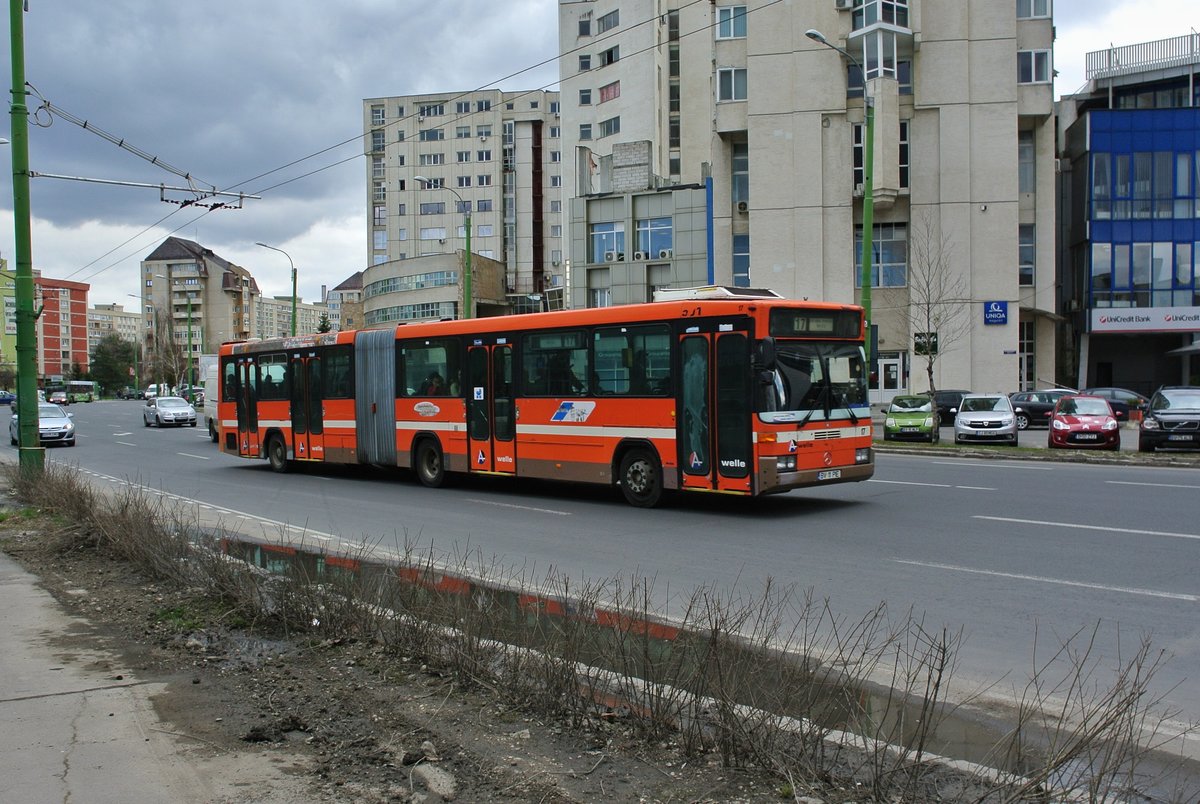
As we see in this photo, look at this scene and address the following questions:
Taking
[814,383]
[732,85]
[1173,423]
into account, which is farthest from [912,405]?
[732,85]

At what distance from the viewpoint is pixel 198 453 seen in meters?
28.3

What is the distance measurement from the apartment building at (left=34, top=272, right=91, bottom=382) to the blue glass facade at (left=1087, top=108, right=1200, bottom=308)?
14872 centimetres

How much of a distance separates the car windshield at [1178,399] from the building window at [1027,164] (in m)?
30.4

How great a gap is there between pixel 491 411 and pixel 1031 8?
44636 mm

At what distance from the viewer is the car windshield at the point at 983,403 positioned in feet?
86.7

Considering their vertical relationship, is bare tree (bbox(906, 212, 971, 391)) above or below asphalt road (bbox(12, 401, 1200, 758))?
above

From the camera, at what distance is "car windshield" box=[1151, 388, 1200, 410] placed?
71.0 feet

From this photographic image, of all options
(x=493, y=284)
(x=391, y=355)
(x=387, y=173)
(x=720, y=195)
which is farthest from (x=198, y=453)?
(x=387, y=173)

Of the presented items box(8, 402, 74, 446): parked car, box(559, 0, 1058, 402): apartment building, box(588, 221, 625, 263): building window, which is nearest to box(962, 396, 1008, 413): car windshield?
box(559, 0, 1058, 402): apartment building

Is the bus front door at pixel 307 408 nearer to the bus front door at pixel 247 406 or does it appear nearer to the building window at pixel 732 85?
the bus front door at pixel 247 406

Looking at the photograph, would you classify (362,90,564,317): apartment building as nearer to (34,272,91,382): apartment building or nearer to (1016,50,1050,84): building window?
(1016,50,1050,84): building window

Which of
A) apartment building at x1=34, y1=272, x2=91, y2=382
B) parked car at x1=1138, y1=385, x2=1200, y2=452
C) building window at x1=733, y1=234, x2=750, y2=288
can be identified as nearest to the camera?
parked car at x1=1138, y1=385, x2=1200, y2=452

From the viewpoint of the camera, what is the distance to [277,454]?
876 inches

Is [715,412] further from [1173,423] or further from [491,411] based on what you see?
[1173,423]
